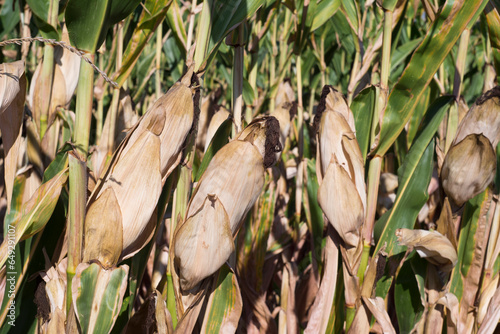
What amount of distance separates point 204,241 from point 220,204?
0.05 metres

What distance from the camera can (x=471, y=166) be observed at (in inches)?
35.5

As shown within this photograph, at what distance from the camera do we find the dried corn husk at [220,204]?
64 cm

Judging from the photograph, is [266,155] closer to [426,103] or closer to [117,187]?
[117,187]

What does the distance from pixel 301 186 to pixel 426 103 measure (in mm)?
453

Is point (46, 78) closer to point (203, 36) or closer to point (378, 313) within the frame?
point (203, 36)

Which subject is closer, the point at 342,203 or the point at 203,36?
the point at 203,36

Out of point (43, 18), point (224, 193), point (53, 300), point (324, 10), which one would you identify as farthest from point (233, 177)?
point (324, 10)

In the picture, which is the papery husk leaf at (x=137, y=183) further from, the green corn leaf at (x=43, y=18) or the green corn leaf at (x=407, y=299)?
the green corn leaf at (x=407, y=299)

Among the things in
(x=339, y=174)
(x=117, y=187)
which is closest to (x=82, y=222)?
(x=117, y=187)

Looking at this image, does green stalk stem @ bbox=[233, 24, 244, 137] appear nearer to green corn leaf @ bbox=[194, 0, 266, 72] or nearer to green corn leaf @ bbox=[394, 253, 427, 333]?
green corn leaf @ bbox=[194, 0, 266, 72]

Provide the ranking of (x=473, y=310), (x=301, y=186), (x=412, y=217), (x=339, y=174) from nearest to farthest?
(x=339, y=174) < (x=412, y=217) < (x=473, y=310) < (x=301, y=186)

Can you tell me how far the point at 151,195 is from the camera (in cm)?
62

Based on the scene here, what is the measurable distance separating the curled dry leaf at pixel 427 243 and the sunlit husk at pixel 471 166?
11 cm

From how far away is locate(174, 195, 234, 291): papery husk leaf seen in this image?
633 millimetres
